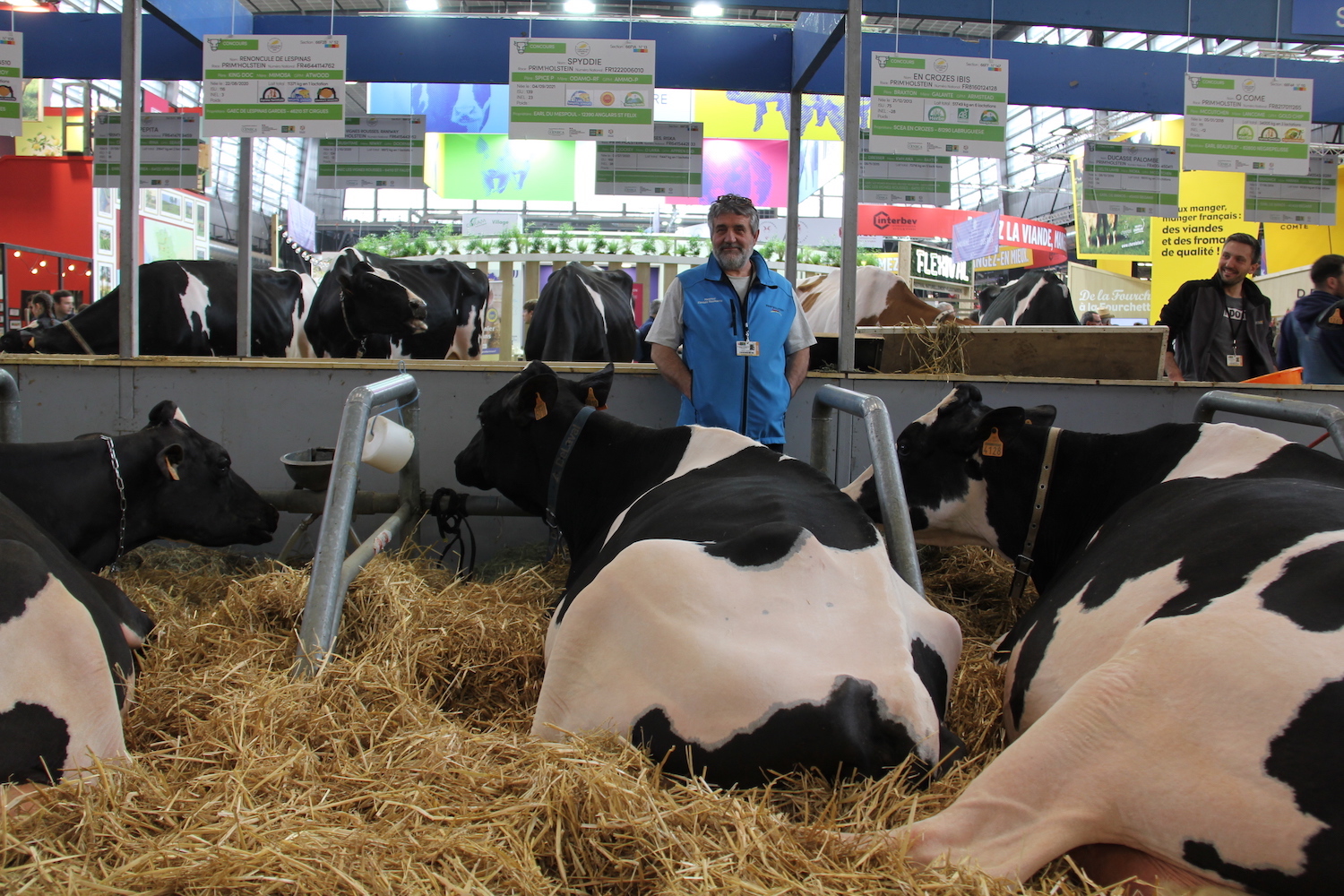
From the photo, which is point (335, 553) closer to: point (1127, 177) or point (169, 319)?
point (169, 319)

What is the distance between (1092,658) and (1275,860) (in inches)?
30.4

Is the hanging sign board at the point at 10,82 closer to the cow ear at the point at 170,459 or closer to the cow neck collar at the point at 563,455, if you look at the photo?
the cow ear at the point at 170,459

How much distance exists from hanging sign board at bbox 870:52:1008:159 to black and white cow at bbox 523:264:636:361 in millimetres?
2885

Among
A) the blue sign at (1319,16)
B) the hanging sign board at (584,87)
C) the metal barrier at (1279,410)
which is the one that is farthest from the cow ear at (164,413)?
the blue sign at (1319,16)

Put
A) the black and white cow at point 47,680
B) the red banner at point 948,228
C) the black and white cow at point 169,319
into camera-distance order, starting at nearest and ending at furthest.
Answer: the black and white cow at point 47,680 → the black and white cow at point 169,319 → the red banner at point 948,228

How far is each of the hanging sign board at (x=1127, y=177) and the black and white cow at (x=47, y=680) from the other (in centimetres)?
581

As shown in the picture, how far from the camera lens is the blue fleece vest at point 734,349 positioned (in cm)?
383

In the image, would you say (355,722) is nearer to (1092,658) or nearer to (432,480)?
(1092,658)

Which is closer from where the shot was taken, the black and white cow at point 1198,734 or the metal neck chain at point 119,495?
the black and white cow at point 1198,734

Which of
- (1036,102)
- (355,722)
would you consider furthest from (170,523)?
(1036,102)

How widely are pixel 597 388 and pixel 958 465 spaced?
141 centimetres

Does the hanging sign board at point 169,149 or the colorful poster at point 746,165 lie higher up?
the colorful poster at point 746,165

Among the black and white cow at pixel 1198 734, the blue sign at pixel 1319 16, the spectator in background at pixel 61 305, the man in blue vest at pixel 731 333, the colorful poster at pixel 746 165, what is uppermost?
the colorful poster at pixel 746 165

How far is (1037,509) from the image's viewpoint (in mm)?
3238
